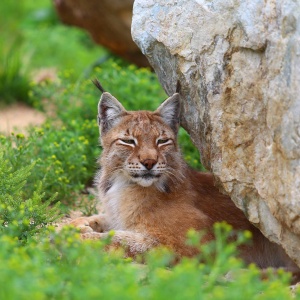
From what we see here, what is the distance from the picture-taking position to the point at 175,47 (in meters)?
6.55

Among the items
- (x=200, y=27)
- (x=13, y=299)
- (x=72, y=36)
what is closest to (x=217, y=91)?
(x=200, y=27)

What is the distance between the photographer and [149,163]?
22.1 feet

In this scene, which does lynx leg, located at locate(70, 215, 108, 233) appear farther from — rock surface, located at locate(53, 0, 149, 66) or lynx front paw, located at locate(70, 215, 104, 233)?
rock surface, located at locate(53, 0, 149, 66)

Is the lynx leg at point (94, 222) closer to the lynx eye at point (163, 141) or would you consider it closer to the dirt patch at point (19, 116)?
the lynx eye at point (163, 141)

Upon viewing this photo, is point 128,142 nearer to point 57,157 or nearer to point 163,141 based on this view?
point 163,141

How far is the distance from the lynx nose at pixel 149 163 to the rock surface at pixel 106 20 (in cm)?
638

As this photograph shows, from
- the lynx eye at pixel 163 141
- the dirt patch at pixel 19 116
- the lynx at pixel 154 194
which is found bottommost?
the dirt patch at pixel 19 116

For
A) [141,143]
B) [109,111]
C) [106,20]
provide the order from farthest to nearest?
1. [106,20]
2. [109,111]
3. [141,143]

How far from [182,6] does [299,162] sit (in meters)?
1.77

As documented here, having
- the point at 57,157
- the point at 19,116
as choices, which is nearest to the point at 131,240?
the point at 57,157

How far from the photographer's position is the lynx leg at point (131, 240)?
6.57 m

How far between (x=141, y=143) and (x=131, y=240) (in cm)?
85

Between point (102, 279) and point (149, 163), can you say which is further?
point (149, 163)

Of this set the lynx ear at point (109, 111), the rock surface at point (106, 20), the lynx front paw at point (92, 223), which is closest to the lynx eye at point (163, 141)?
the lynx ear at point (109, 111)
